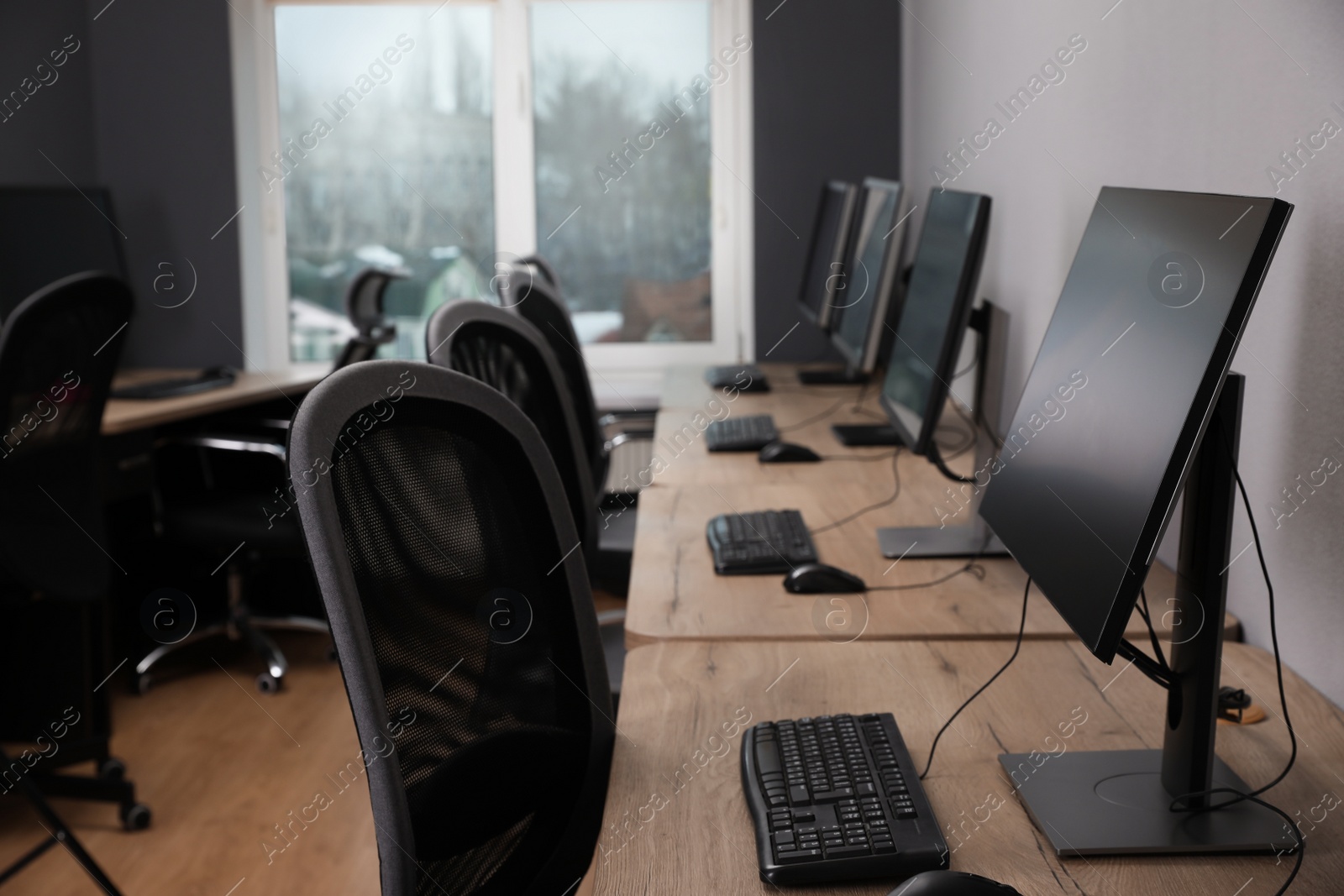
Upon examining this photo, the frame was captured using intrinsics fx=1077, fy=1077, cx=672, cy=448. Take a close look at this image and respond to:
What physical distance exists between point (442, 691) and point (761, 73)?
11.9 feet

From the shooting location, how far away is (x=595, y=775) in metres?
1.19

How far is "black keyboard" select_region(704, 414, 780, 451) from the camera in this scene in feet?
8.70

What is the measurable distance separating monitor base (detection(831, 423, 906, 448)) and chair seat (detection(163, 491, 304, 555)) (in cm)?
156

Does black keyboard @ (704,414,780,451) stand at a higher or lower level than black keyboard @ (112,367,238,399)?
lower

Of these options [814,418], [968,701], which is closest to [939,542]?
[968,701]

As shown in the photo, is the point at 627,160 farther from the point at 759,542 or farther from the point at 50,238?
the point at 759,542

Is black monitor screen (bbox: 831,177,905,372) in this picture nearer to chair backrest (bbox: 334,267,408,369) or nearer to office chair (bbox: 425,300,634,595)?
office chair (bbox: 425,300,634,595)

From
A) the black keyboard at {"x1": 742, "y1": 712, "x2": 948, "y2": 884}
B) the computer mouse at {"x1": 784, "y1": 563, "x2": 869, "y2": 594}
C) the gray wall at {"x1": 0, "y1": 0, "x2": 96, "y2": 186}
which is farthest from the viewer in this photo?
the gray wall at {"x1": 0, "y1": 0, "x2": 96, "y2": 186}

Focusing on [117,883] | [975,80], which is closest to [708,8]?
[975,80]

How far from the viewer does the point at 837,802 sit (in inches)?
37.5

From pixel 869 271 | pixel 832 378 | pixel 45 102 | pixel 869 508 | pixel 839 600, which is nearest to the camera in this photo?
pixel 839 600

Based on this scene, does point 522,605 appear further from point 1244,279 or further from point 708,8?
point 708,8

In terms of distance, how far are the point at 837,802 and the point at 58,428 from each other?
2.05 metres

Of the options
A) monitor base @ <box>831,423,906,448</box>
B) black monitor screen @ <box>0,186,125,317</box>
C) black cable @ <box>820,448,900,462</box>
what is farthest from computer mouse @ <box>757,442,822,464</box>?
black monitor screen @ <box>0,186,125,317</box>
